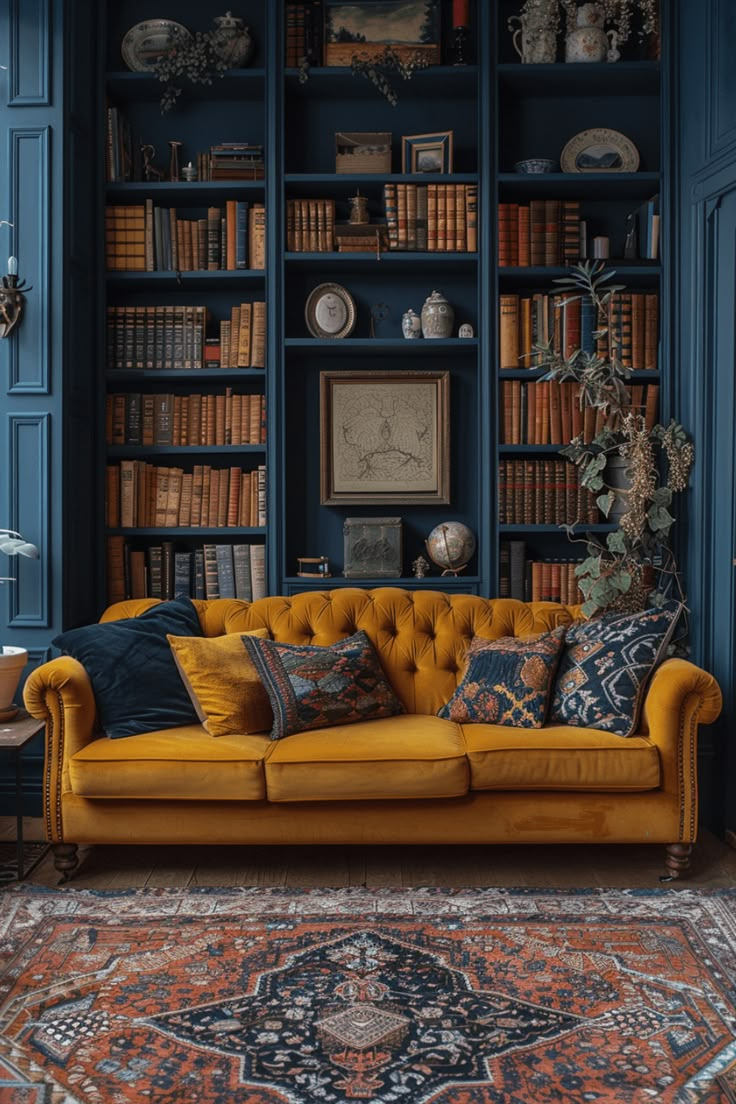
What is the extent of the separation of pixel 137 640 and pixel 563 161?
8.95 feet

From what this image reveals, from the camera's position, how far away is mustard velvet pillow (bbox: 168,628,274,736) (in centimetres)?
343

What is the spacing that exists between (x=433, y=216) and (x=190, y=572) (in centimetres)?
184

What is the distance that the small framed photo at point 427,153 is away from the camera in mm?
4352

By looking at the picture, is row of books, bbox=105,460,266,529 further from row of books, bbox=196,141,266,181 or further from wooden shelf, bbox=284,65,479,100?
wooden shelf, bbox=284,65,479,100

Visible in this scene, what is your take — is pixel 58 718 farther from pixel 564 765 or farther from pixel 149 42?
pixel 149 42

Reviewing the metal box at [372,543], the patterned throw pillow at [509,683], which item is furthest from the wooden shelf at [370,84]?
the patterned throw pillow at [509,683]

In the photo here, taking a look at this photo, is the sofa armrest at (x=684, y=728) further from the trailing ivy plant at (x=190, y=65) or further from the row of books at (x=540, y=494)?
the trailing ivy plant at (x=190, y=65)

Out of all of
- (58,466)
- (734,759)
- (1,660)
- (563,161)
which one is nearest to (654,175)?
(563,161)

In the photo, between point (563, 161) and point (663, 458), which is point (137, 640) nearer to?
point (663, 458)

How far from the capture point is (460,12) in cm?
427

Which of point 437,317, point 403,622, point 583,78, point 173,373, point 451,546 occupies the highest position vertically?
point 583,78

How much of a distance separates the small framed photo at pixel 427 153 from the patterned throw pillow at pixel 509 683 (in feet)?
6.82

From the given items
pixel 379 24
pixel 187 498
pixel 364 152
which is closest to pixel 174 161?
pixel 364 152

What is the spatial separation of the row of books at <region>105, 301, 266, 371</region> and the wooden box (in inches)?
27.6
